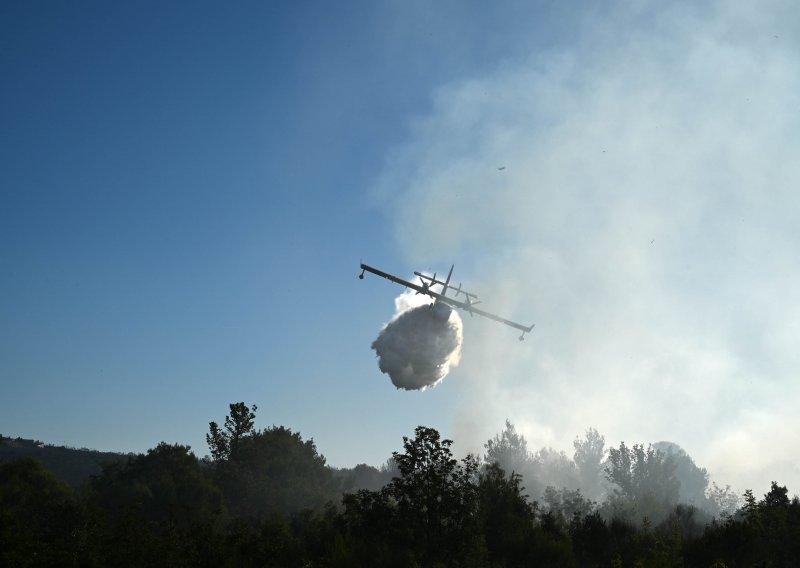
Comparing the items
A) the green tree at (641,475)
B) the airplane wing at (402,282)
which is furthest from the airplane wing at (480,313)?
the green tree at (641,475)

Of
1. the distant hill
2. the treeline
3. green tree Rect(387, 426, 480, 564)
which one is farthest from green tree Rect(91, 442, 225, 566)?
the distant hill

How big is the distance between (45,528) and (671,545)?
3346cm

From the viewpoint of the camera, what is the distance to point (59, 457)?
113 m

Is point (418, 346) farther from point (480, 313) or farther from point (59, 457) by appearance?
point (59, 457)

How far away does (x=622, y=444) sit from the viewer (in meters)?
118

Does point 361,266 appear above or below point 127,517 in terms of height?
above

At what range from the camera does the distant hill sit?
10350 centimetres

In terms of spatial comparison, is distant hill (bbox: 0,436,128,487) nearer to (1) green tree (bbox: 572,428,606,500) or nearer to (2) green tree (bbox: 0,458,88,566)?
(2) green tree (bbox: 0,458,88,566)

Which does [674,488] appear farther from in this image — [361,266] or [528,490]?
[361,266]

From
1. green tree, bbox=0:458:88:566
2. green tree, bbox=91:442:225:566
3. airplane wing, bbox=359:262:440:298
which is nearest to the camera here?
green tree, bbox=0:458:88:566

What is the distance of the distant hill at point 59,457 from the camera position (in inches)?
4075

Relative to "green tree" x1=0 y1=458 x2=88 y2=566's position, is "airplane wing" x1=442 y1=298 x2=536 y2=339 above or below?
→ above

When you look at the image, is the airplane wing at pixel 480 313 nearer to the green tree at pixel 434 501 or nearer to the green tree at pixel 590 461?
the green tree at pixel 434 501

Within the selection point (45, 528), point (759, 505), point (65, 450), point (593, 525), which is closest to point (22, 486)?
point (45, 528)
